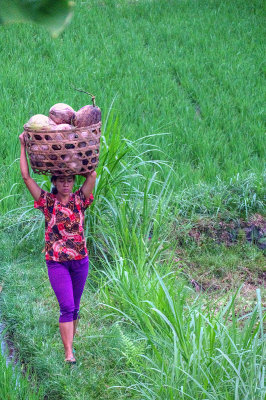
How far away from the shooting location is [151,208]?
434 centimetres

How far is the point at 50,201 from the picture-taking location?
115 inches

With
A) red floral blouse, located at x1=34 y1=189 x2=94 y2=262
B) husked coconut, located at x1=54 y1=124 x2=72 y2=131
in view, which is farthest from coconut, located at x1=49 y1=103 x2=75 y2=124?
red floral blouse, located at x1=34 y1=189 x2=94 y2=262

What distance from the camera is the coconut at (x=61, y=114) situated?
9.17 ft

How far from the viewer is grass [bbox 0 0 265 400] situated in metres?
2.66

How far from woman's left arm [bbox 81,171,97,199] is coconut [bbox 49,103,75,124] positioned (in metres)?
0.28

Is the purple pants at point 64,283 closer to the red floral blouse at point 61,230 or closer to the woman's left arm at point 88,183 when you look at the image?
the red floral blouse at point 61,230

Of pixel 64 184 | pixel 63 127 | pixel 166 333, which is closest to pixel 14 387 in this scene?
pixel 166 333

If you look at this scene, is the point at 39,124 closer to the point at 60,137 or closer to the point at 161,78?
the point at 60,137

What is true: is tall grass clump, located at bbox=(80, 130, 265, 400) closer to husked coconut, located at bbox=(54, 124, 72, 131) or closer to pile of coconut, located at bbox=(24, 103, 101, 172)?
pile of coconut, located at bbox=(24, 103, 101, 172)

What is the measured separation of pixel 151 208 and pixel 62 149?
1785 mm

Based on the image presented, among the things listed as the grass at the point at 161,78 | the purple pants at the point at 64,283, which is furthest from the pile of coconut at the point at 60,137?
the grass at the point at 161,78

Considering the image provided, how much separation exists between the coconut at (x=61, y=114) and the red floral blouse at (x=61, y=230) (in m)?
0.38

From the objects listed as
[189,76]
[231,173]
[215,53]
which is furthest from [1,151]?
[215,53]

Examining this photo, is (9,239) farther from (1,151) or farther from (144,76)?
(144,76)
